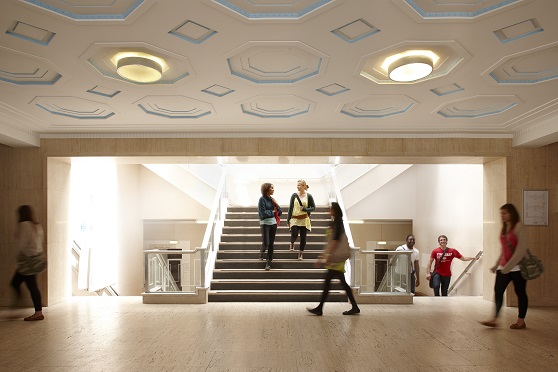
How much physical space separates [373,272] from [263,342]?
12.1 feet

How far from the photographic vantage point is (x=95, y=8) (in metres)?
3.78

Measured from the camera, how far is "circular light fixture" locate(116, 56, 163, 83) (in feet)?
16.0

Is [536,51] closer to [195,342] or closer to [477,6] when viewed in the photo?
[477,6]

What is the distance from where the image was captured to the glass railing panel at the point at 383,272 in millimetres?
8453

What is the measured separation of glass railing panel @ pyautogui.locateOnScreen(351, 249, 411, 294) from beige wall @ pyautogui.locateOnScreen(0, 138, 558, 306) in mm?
1832

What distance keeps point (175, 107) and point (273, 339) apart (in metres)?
3.64

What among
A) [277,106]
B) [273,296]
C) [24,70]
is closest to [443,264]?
[273,296]

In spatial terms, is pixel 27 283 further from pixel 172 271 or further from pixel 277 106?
pixel 277 106

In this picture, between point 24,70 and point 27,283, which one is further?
point 27,283

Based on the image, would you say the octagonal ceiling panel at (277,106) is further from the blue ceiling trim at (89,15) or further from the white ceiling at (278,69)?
the blue ceiling trim at (89,15)

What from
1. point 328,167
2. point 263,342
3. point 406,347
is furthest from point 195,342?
point 328,167

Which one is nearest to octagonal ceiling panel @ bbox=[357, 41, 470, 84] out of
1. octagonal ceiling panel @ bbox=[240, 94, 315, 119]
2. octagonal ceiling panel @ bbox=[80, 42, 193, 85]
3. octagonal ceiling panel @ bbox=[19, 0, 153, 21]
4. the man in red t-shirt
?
octagonal ceiling panel @ bbox=[240, 94, 315, 119]

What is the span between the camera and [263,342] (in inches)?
221

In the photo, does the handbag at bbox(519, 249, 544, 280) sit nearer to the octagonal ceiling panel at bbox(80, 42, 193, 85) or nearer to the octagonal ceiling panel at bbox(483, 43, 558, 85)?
the octagonal ceiling panel at bbox(483, 43, 558, 85)
